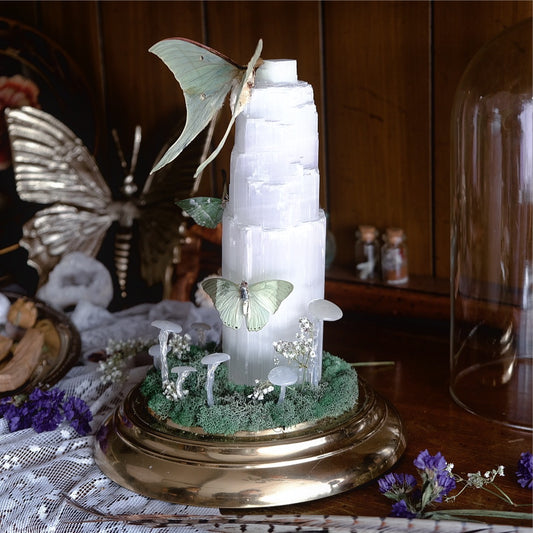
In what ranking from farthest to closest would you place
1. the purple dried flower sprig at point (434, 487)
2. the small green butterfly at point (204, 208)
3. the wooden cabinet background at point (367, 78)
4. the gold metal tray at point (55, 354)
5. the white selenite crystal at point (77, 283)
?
the white selenite crystal at point (77, 283) < the wooden cabinet background at point (367, 78) < the gold metal tray at point (55, 354) < the small green butterfly at point (204, 208) < the purple dried flower sprig at point (434, 487)

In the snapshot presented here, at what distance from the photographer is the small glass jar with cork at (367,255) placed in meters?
1.13

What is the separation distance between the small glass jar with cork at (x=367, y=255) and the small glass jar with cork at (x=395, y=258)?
3cm

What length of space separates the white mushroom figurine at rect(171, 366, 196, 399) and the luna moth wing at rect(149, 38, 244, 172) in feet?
0.56

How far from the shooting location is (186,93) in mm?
677

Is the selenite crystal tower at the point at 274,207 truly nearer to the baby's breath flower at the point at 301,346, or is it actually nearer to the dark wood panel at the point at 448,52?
the baby's breath flower at the point at 301,346

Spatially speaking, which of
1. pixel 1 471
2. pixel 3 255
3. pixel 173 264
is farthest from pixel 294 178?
pixel 3 255

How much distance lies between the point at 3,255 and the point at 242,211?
0.69 m

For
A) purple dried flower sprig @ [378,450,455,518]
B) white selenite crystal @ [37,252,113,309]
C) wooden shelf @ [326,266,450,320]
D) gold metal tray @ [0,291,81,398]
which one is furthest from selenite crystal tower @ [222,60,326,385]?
white selenite crystal @ [37,252,113,309]

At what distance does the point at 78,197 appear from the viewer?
1181 millimetres

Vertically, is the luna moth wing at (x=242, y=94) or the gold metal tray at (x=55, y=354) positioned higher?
the luna moth wing at (x=242, y=94)

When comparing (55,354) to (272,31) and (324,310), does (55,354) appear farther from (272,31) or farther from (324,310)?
(272,31)

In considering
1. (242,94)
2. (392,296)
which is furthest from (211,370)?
(392,296)

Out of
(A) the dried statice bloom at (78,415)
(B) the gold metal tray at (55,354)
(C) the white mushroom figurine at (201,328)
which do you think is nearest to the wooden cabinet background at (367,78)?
(B) the gold metal tray at (55,354)

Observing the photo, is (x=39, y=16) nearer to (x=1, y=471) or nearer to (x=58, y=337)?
(x=58, y=337)
